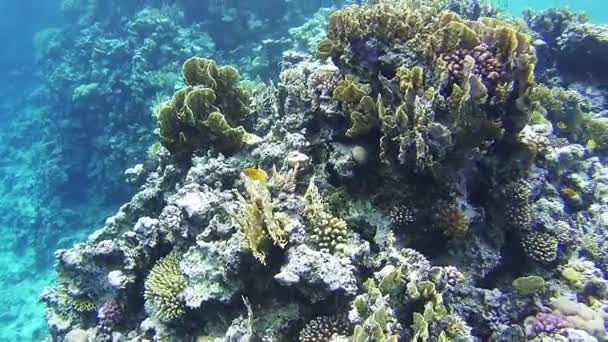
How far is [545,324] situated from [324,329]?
7.11 feet

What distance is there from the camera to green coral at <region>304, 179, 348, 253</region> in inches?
160

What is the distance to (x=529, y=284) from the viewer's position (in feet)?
14.3

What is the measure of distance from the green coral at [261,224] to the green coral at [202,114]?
158 centimetres

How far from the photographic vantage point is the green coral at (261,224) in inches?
153

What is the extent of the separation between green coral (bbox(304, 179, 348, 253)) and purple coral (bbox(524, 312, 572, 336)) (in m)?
1.97

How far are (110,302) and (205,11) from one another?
13480 millimetres

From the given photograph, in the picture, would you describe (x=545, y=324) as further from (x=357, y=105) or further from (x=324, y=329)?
(x=357, y=105)

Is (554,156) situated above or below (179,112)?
below

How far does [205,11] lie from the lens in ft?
53.9

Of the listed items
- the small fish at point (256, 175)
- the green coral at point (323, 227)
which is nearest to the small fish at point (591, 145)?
the green coral at point (323, 227)

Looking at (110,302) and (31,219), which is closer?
(110,302)

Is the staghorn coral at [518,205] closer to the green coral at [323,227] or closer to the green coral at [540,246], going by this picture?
the green coral at [540,246]

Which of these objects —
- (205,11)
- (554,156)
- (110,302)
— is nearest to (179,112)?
(110,302)

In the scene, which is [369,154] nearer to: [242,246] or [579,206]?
[242,246]
